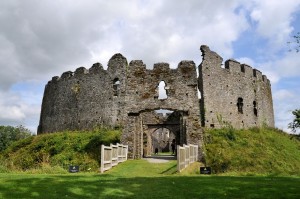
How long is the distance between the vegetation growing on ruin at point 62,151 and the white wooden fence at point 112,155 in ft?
5.73

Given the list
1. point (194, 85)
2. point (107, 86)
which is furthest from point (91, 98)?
point (194, 85)

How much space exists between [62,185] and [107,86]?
22.0m

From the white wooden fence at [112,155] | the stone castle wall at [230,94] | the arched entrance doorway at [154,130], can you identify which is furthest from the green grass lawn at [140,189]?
the stone castle wall at [230,94]

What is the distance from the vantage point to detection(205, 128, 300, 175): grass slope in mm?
21859

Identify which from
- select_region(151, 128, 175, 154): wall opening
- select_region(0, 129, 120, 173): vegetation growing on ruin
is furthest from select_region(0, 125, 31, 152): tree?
select_region(0, 129, 120, 173): vegetation growing on ruin

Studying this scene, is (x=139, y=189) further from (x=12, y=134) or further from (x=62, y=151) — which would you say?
(x=12, y=134)

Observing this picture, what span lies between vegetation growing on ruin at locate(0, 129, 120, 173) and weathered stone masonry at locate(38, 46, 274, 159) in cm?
247

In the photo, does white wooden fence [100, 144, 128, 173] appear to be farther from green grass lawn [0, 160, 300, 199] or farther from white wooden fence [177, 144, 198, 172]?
green grass lawn [0, 160, 300, 199]

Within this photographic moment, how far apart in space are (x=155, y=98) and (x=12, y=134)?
51.6 metres

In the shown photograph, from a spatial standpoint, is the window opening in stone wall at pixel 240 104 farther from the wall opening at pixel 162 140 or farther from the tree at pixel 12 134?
the tree at pixel 12 134

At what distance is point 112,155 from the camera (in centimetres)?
1933

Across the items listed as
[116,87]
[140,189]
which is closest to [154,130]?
[116,87]

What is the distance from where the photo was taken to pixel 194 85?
2320 centimetres

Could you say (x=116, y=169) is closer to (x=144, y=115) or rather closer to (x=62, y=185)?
(x=62, y=185)
